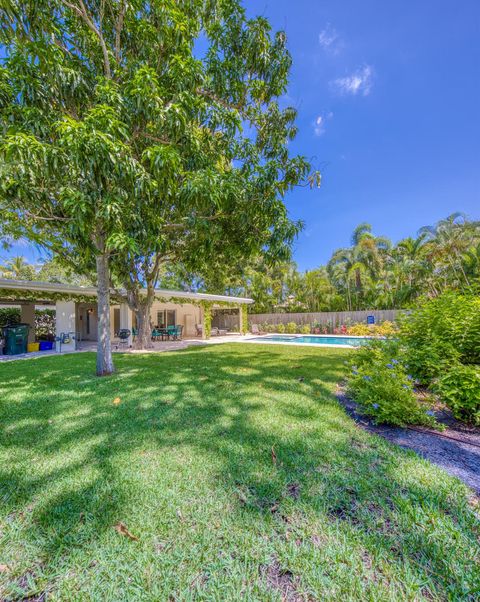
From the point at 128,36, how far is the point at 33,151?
4.37m

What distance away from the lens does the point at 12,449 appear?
3104 millimetres

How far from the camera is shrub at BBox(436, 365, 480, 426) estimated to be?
3.54 m

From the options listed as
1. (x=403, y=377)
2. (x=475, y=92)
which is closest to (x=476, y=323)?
(x=403, y=377)

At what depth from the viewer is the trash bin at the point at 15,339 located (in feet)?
38.8

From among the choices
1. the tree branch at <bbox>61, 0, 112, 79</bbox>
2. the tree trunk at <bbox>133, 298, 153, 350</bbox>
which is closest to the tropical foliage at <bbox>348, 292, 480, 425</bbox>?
the tree branch at <bbox>61, 0, 112, 79</bbox>

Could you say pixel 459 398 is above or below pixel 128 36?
below

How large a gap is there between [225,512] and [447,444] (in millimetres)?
2892

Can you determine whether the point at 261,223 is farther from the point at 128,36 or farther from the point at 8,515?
the point at 8,515

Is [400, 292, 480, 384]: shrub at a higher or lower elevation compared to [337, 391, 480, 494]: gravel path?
higher

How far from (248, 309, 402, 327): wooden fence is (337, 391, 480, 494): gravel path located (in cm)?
1716

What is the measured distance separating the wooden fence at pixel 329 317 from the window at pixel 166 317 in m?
→ 7.56

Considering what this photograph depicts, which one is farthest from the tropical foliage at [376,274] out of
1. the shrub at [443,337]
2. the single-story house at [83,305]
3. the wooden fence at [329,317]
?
the shrub at [443,337]

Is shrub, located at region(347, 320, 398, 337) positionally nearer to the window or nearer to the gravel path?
the gravel path

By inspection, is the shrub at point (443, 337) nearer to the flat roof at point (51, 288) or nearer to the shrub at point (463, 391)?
the shrub at point (463, 391)
